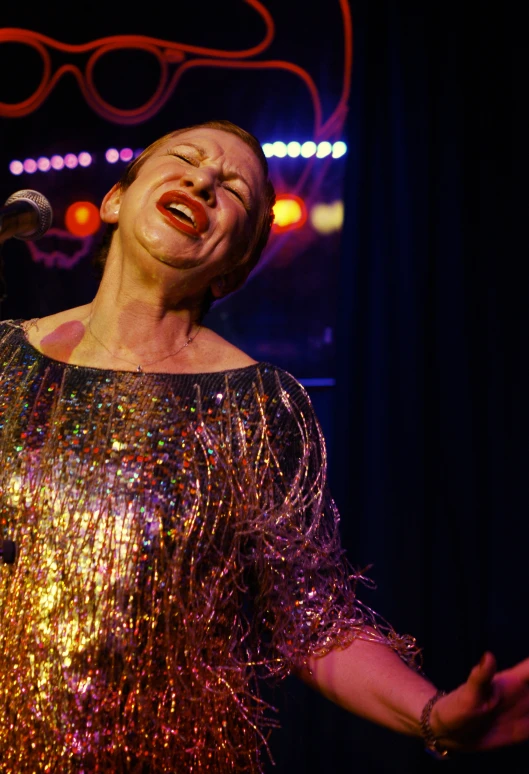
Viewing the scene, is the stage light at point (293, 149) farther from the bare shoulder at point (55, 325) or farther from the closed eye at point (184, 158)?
the bare shoulder at point (55, 325)

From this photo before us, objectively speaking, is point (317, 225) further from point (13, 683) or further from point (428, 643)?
point (13, 683)

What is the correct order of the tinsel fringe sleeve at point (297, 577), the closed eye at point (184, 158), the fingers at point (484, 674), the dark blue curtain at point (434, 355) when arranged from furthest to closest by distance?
the dark blue curtain at point (434, 355) < the closed eye at point (184, 158) < the tinsel fringe sleeve at point (297, 577) < the fingers at point (484, 674)

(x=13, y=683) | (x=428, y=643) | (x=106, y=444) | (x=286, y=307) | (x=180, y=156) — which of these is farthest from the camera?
(x=286, y=307)

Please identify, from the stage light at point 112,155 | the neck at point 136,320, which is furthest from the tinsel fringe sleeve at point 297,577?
the stage light at point 112,155

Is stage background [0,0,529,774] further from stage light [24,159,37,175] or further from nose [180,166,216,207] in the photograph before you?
nose [180,166,216,207]

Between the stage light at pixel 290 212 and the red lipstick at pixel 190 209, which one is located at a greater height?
the stage light at pixel 290 212

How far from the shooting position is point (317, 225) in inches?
100

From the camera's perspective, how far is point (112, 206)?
1477 millimetres

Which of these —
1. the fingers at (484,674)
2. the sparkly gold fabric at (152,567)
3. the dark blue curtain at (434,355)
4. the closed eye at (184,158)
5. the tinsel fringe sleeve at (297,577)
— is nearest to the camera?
the fingers at (484,674)

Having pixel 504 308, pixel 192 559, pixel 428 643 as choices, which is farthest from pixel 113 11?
pixel 428 643

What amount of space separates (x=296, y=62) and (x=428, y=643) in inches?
79.6

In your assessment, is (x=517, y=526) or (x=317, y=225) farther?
(x=317, y=225)

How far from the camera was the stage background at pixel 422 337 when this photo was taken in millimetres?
2234

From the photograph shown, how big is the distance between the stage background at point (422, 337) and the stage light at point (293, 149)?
0.03 m
